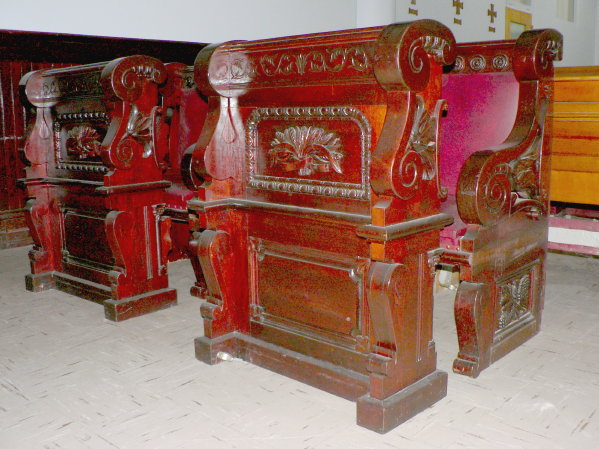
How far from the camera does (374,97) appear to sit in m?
1.77

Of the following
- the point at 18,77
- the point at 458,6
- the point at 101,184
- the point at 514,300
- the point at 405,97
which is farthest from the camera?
the point at 458,6

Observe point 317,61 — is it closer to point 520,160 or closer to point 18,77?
point 520,160

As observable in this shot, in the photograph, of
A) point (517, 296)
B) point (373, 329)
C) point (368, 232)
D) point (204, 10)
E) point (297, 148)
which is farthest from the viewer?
point (204, 10)

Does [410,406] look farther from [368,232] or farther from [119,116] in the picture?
[119,116]

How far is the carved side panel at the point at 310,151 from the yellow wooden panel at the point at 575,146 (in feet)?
5.48

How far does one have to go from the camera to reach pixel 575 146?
319cm

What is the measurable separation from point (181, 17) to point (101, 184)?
2654 millimetres

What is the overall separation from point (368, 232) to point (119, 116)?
1610 millimetres

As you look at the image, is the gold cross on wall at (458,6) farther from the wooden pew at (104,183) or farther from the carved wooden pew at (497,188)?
the carved wooden pew at (497,188)

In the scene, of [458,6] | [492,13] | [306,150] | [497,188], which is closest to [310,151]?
[306,150]

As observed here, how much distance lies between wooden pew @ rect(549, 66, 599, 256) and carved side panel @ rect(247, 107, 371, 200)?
1797 millimetres

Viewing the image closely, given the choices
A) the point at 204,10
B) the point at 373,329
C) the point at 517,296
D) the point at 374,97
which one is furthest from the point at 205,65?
the point at 204,10

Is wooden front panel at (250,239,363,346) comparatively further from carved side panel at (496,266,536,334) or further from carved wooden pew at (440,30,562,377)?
carved side panel at (496,266,536,334)

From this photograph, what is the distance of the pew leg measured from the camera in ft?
7.07
